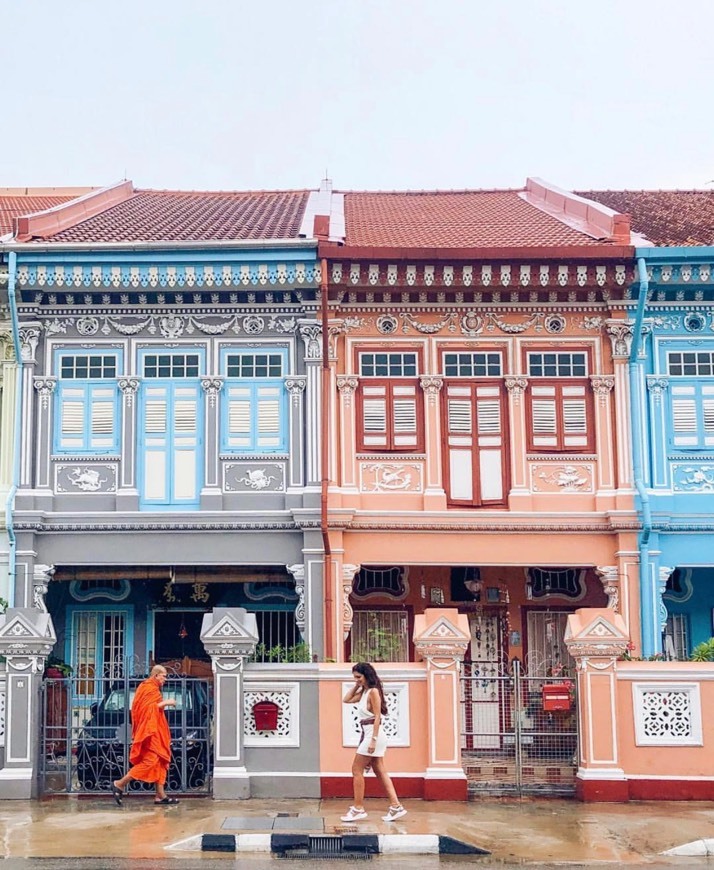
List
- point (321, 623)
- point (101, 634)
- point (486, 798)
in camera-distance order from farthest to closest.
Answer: point (101, 634) < point (321, 623) < point (486, 798)

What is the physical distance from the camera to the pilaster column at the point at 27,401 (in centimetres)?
1788

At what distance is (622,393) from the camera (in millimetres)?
18094

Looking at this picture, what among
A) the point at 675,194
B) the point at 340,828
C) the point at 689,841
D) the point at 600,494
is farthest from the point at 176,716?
the point at 675,194

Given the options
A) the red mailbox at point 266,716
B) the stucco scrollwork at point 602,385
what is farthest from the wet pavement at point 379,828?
the stucco scrollwork at point 602,385

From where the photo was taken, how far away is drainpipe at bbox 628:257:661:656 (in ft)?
57.2

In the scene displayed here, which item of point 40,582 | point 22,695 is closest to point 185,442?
point 40,582

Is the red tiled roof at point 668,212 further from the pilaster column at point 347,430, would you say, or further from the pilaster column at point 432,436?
the pilaster column at point 347,430

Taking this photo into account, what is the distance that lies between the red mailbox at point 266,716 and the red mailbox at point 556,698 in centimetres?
300

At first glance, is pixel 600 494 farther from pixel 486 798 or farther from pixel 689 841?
pixel 689 841

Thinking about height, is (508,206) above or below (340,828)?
above

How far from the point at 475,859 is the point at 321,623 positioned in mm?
6985

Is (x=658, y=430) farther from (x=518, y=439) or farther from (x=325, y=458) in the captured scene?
(x=325, y=458)

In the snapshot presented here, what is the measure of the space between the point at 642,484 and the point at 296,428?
506cm

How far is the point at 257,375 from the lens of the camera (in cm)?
1820
